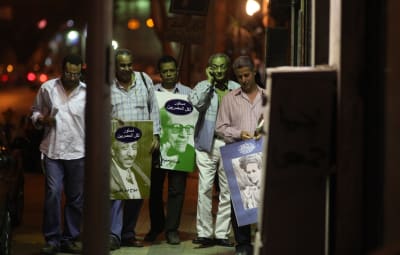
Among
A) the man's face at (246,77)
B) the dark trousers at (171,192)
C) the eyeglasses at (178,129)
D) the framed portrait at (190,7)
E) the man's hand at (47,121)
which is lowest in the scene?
the dark trousers at (171,192)

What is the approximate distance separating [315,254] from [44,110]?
4.11 meters

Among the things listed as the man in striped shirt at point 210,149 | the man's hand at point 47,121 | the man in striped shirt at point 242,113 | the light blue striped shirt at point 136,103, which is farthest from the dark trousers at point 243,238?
the man's hand at point 47,121

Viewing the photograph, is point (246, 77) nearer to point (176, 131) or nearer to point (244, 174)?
point (244, 174)

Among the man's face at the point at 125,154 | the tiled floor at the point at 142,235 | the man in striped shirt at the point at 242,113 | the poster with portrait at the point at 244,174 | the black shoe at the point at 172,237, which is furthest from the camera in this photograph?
the black shoe at the point at 172,237

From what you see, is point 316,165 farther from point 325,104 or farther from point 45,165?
point 45,165

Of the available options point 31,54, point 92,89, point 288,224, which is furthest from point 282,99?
point 31,54

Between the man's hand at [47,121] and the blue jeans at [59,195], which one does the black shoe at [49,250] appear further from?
the man's hand at [47,121]

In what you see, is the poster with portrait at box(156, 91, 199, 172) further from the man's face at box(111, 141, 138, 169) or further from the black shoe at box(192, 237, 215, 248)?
the black shoe at box(192, 237, 215, 248)

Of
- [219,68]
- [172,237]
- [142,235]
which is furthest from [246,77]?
[142,235]

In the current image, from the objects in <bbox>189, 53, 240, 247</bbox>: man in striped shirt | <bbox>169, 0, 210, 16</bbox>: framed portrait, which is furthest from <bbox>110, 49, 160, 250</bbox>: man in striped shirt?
<bbox>169, 0, 210, 16</bbox>: framed portrait

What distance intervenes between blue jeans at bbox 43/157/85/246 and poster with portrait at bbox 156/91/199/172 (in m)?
0.95

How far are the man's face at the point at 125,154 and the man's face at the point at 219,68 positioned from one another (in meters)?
1.13

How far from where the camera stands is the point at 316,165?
18.0 ft

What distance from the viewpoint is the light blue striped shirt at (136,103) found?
8750 millimetres
